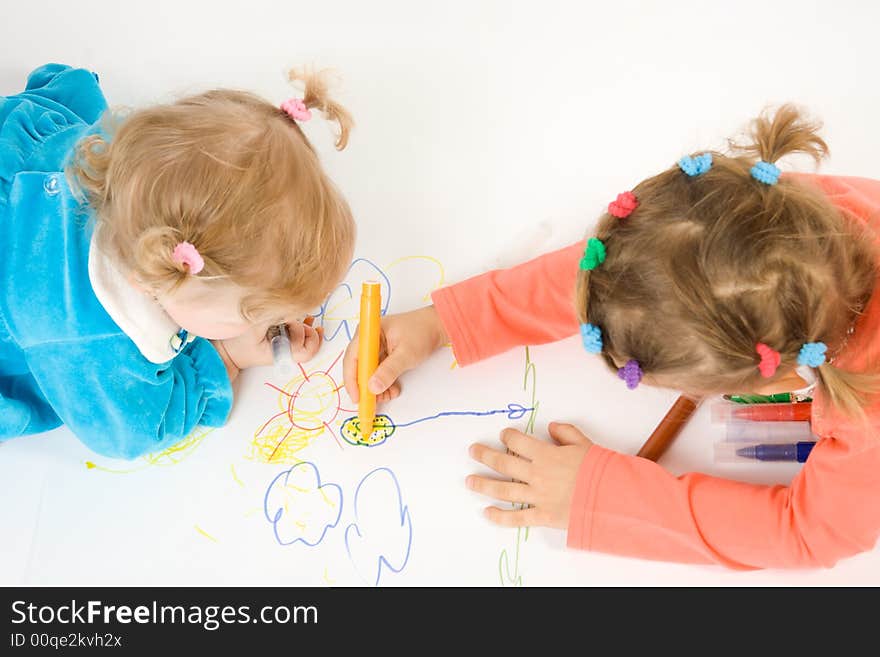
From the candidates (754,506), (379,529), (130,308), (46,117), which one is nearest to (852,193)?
(754,506)

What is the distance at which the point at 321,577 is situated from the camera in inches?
28.7

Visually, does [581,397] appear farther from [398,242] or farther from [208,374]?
[208,374]

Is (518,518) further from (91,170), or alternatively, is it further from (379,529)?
(91,170)

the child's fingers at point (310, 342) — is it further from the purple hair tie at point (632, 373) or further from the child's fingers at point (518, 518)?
the purple hair tie at point (632, 373)

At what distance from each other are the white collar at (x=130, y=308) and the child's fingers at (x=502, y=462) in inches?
11.8

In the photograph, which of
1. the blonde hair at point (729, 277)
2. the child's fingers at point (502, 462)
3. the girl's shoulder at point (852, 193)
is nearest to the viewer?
the blonde hair at point (729, 277)

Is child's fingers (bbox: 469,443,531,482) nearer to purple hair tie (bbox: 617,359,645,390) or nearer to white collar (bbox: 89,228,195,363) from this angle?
purple hair tie (bbox: 617,359,645,390)

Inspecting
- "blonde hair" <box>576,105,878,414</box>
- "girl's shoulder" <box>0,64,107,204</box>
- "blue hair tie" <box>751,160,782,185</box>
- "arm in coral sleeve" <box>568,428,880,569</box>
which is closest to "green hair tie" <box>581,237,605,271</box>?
"blonde hair" <box>576,105,878,414</box>

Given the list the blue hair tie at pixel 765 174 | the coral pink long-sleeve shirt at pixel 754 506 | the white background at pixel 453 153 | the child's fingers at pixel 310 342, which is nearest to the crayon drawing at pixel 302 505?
the white background at pixel 453 153

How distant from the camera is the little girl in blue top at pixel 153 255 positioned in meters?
0.62

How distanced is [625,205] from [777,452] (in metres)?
0.32

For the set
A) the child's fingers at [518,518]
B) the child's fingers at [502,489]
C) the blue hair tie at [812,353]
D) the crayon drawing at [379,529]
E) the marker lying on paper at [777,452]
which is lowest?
the crayon drawing at [379,529]

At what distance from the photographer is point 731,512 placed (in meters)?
0.71

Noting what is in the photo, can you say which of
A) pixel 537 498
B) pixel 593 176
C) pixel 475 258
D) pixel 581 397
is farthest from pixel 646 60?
pixel 537 498
